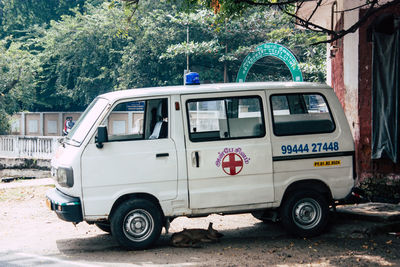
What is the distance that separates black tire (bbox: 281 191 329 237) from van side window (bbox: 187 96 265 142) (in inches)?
42.7

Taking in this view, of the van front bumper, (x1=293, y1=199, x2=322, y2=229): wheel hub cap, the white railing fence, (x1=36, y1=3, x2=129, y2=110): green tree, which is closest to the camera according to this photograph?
the van front bumper

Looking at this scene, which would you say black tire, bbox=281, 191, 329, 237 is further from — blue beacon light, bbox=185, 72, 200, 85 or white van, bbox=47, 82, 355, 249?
blue beacon light, bbox=185, 72, 200, 85

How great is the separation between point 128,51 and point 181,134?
87.5ft

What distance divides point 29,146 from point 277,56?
1350 centimetres

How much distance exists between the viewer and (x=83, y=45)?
34531mm

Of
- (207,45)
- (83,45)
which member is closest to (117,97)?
(207,45)

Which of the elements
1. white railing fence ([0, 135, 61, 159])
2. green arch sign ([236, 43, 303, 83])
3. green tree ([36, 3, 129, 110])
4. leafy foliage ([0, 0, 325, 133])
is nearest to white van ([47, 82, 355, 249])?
green arch sign ([236, 43, 303, 83])

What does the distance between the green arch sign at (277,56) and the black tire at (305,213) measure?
13.0 ft

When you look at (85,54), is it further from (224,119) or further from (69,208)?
(69,208)

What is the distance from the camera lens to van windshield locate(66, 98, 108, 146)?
6.90 metres

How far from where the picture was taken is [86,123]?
7.07 metres

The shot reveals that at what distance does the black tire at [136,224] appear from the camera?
6.80m

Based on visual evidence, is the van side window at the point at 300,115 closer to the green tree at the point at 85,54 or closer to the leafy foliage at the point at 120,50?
the leafy foliage at the point at 120,50

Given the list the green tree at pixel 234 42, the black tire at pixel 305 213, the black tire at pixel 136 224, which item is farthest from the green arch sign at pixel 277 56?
the green tree at pixel 234 42
